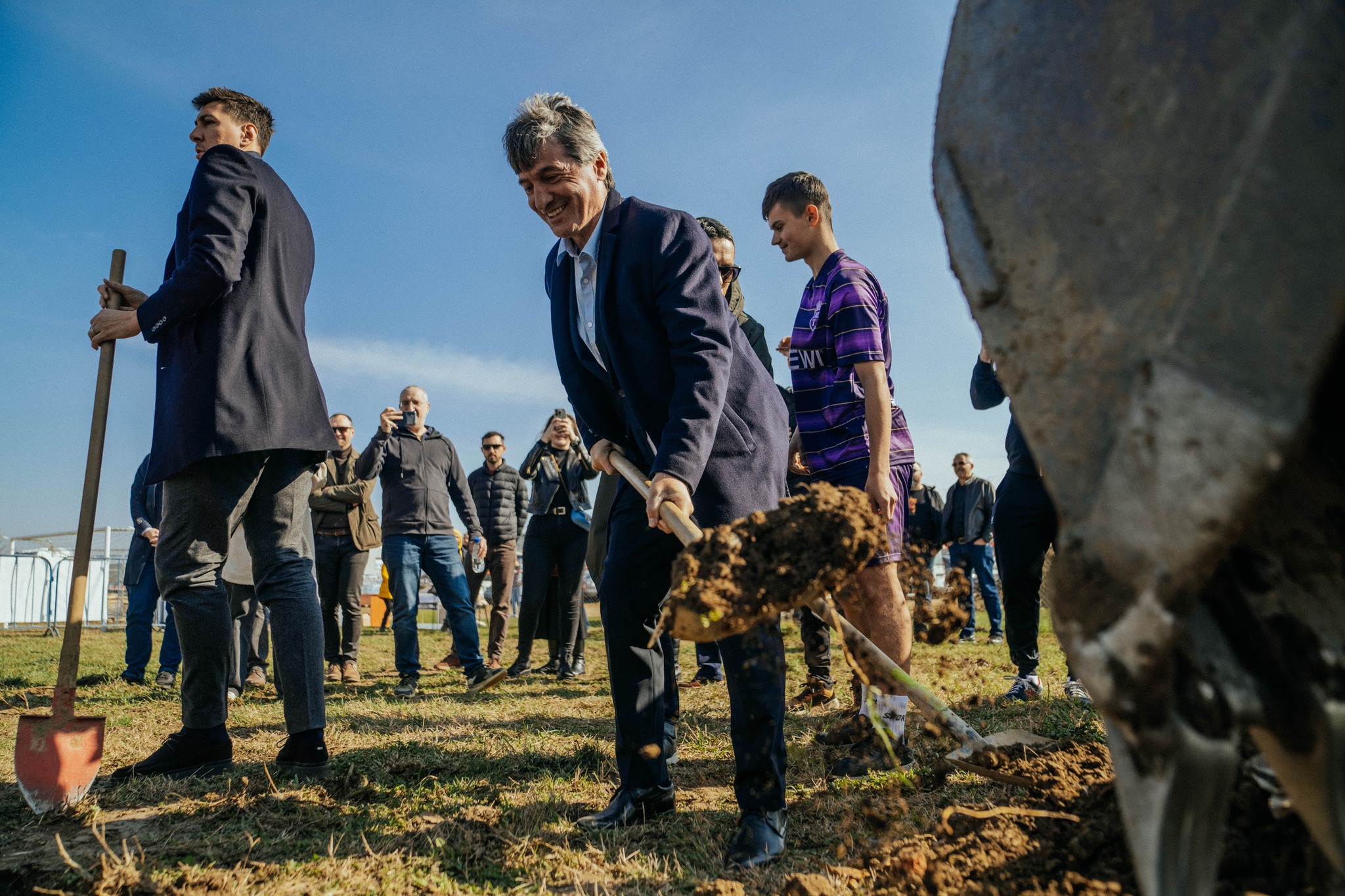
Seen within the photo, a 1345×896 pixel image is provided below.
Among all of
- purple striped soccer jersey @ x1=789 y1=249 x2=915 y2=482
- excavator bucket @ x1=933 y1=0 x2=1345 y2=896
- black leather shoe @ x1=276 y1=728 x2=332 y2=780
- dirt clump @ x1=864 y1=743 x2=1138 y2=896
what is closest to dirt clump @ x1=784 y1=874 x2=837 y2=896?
dirt clump @ x1=864 y1=743 x2=1138 y2=896

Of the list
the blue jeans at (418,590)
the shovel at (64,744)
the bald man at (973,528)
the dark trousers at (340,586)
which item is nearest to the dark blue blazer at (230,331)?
the shovel at (64,744)

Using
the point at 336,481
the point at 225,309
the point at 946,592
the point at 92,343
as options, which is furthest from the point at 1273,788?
the point at 336,481

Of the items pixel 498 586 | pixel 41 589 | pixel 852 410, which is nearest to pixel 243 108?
pixel 852 410

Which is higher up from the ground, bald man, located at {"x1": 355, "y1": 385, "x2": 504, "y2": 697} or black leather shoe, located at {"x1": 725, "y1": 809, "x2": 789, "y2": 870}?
bald man, located at {"x1": 355, "y1": 385, "x2": 504, "y2": 697}

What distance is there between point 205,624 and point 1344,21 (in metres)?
3.69

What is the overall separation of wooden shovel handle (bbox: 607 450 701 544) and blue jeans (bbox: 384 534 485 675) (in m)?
4.17

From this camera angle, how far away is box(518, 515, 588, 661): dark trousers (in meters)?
7.38

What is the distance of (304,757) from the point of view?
3240 millimetres

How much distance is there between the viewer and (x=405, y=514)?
7.27 m

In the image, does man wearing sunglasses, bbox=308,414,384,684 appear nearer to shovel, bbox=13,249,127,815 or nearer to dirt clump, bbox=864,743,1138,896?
shovel, bbox=13,249,127,815

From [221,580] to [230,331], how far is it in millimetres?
1029

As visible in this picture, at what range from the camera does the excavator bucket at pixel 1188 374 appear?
0.89 m

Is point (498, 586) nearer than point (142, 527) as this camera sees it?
No

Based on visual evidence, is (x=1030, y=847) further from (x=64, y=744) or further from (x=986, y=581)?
(x=986, y=581)
